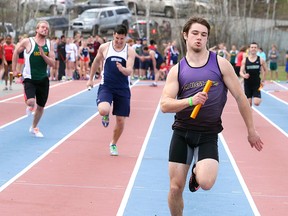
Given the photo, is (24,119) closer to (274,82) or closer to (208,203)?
(208,203)

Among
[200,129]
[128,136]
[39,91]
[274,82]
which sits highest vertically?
[200,129]

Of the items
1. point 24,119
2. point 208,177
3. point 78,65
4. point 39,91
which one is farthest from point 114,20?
point 208,177

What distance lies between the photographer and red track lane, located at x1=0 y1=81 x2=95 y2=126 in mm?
18812

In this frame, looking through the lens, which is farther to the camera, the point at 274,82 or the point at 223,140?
the point at 274,82

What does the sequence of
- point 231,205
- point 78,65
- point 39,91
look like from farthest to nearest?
point 78,65 → point 39,91 → point 231,205

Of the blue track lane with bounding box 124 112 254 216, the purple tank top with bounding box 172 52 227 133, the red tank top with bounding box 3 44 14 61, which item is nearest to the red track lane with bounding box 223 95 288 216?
the blue track lane with bounding box 124 112 254 216

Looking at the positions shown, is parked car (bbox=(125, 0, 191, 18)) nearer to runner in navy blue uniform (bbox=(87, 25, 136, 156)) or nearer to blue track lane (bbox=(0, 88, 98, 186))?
blue track lane (bbox=(0, 88, 98, 186))

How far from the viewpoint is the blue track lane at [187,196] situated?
352 inches

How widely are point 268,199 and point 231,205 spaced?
0.62 m

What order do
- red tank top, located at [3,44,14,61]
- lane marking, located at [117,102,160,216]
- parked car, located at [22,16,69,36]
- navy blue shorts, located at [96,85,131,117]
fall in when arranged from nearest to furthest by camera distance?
1. lane marking, located at [117,102,160,216]
2. navy blue shorts, located at [96,85,131,117]
3. red tank top, located at [3,44,14,61]
4. parked car, located at [22,16,69,36]

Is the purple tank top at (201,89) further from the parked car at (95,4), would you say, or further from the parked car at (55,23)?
the parked car at (95,4)

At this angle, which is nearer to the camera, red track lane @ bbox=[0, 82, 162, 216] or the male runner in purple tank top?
the male runner in purple tank top

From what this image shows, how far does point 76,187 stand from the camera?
10.1 metres

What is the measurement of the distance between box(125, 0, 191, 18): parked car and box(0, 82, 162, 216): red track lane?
A: 121 ft
